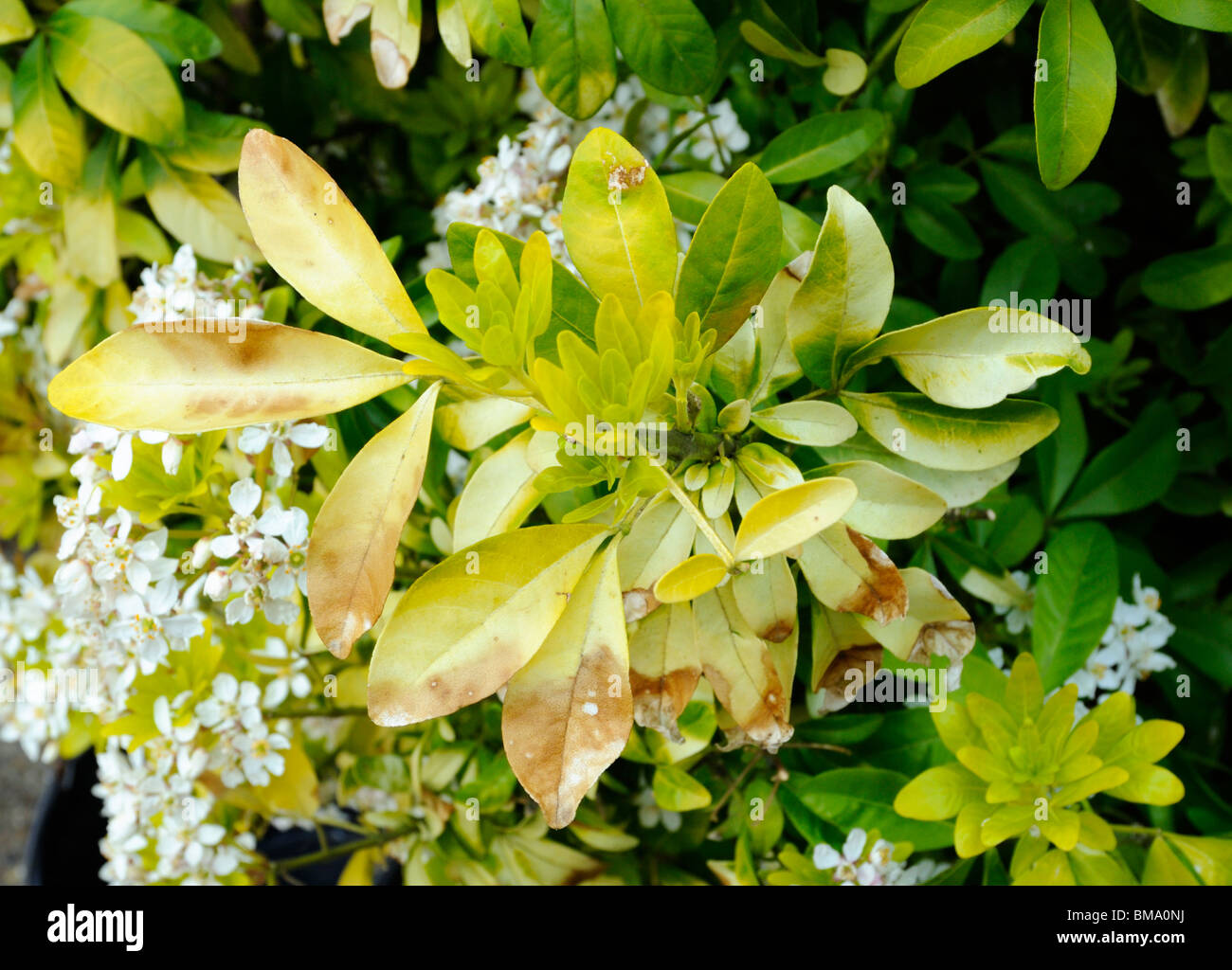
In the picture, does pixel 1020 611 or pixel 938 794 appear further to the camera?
pixel 1020 611

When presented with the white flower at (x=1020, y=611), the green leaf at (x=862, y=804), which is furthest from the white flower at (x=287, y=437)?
the white flower at (x=1020, y=611)

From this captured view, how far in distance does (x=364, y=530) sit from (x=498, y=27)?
18.1 inches

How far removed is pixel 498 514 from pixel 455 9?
1.57 ft

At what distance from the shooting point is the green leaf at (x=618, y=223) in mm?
641

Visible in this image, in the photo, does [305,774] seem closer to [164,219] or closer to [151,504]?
[151,504]

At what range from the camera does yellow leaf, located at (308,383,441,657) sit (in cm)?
61

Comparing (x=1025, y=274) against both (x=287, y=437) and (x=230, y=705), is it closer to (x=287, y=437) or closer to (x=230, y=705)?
(x=287, y=437)

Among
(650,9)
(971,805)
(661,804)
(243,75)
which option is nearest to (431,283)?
(650,9)

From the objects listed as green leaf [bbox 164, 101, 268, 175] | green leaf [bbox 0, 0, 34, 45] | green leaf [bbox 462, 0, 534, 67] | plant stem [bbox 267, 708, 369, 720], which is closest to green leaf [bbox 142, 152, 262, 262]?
green leaf [bbox 164, 101, 268, 175]

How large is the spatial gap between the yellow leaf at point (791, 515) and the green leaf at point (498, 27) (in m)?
0.49

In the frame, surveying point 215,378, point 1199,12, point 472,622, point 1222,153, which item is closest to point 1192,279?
point 1222,153

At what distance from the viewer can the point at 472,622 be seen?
2.02 feet

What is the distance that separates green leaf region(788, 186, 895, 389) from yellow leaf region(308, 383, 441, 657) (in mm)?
282

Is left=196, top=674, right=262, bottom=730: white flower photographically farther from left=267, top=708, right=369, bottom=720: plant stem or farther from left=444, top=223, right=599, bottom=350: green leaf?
left=444, top=223, right=599, bottom=350: green leaf
